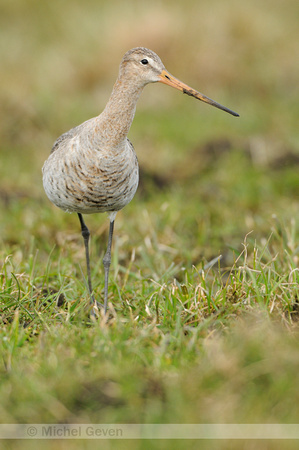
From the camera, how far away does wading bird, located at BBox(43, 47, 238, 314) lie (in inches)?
174

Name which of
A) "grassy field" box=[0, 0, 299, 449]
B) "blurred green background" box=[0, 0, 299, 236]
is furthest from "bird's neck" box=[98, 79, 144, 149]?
"blurred green background" box=[0, 0, 299, 236]

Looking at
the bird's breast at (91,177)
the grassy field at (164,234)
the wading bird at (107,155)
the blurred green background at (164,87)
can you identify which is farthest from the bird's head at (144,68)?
the blurred green background at (164,87)

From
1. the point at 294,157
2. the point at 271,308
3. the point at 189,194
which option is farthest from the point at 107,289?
the point at 294,157

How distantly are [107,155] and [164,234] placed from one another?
6.24 feet

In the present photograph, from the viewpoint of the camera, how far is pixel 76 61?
11828 mm

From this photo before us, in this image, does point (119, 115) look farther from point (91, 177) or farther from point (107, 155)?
point (91, 177)

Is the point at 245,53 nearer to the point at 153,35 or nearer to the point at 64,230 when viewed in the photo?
the point at 153,35

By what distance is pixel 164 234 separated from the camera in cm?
620

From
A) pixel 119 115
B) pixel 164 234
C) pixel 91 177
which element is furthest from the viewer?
pixel 164 234

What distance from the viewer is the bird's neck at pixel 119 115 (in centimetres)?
446

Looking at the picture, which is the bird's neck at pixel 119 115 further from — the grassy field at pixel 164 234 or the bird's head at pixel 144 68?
the grassy field at pixel 164 234

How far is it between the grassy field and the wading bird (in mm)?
630

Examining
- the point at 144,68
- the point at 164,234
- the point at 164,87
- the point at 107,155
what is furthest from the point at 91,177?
the point at 164,87

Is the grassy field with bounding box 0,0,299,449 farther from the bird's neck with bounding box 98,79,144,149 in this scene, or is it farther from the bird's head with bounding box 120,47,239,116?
the bird's head with bounding box 120,47,239,116
